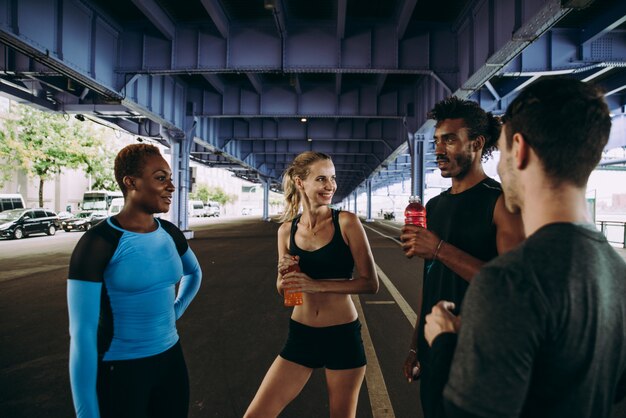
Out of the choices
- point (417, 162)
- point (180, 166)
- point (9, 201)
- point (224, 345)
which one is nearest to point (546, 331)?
point (224, 345)

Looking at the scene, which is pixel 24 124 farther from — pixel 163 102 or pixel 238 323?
pixel 238 323

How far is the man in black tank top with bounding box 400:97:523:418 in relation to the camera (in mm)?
1944

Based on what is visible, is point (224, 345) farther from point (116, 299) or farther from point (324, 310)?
point (116, 299)

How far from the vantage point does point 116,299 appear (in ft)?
6.27

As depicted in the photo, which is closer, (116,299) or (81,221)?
(116,299)

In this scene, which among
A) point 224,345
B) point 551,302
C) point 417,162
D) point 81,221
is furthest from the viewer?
point 81,221

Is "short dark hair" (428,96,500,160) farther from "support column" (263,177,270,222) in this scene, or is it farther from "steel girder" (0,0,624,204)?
"support column" (263,177,270,222)

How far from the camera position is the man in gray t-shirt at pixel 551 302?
2.91 ft

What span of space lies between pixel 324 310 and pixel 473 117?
1.64 meters

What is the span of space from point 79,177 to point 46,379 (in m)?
57.5

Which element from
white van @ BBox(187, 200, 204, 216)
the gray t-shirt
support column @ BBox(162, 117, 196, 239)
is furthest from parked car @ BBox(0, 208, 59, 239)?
white van @ BBox(187, 200, 204, 216)

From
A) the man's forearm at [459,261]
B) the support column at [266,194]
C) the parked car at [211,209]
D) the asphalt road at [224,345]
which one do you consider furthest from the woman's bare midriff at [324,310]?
the parked car at [211,209]

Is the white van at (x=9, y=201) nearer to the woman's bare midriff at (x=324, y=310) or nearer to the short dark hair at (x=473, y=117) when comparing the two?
the woman's bare midriff at (x=324, y=310)

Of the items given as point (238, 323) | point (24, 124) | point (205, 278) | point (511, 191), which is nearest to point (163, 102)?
point (205, 278)
